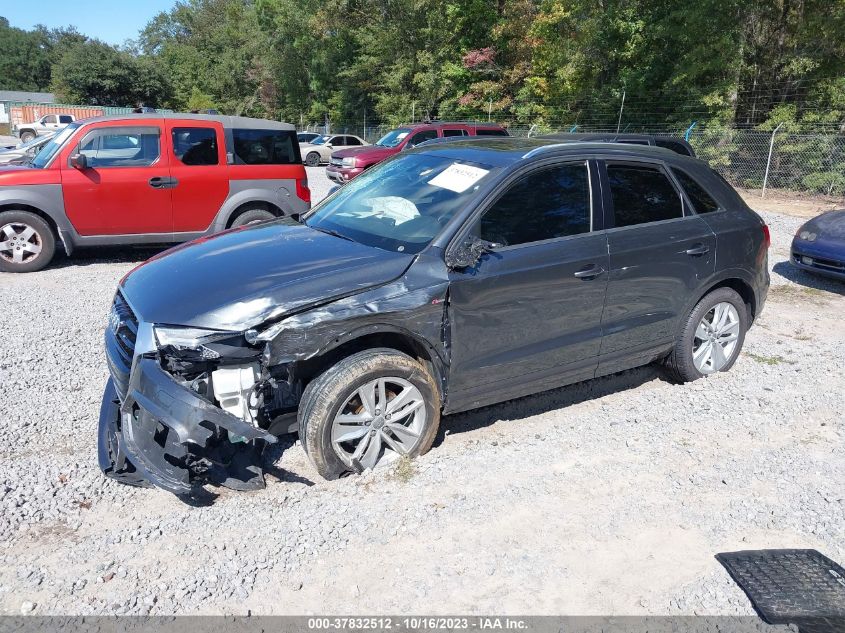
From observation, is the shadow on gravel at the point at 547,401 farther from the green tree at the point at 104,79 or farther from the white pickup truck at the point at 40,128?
the green tree at the point at 104,79

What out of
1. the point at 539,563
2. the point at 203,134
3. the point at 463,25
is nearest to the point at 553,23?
the point at 463,25

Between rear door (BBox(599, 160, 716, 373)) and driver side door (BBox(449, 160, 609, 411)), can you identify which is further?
rear door (BBox(599, 160, 716, 373))

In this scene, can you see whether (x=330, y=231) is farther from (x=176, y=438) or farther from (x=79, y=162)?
(x=79, y=162)

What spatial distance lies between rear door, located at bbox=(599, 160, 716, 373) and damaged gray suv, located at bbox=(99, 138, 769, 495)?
0.05 feet

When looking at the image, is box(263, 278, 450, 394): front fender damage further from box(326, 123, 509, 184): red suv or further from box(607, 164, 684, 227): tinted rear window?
box(326, 123, 509, 184): red suv

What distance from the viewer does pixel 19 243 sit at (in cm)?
792

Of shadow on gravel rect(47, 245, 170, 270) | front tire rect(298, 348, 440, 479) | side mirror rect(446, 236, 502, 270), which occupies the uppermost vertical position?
side mirror rect(446, 236, 502, 270)

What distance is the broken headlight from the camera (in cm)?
323

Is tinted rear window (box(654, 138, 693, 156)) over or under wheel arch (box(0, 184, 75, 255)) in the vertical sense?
over

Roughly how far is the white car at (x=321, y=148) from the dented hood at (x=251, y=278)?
953 inches

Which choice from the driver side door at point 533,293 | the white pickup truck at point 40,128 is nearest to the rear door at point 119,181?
the driver side door at point 533,293

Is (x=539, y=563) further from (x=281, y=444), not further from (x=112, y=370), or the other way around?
(x=112, y=370)

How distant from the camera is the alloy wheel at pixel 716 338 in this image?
199 inches

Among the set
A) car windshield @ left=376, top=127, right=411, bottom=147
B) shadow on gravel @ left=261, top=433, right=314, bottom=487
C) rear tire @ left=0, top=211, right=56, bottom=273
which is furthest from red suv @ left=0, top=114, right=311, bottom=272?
car windshield @ left=376, top=127, right=411, bottom=147
